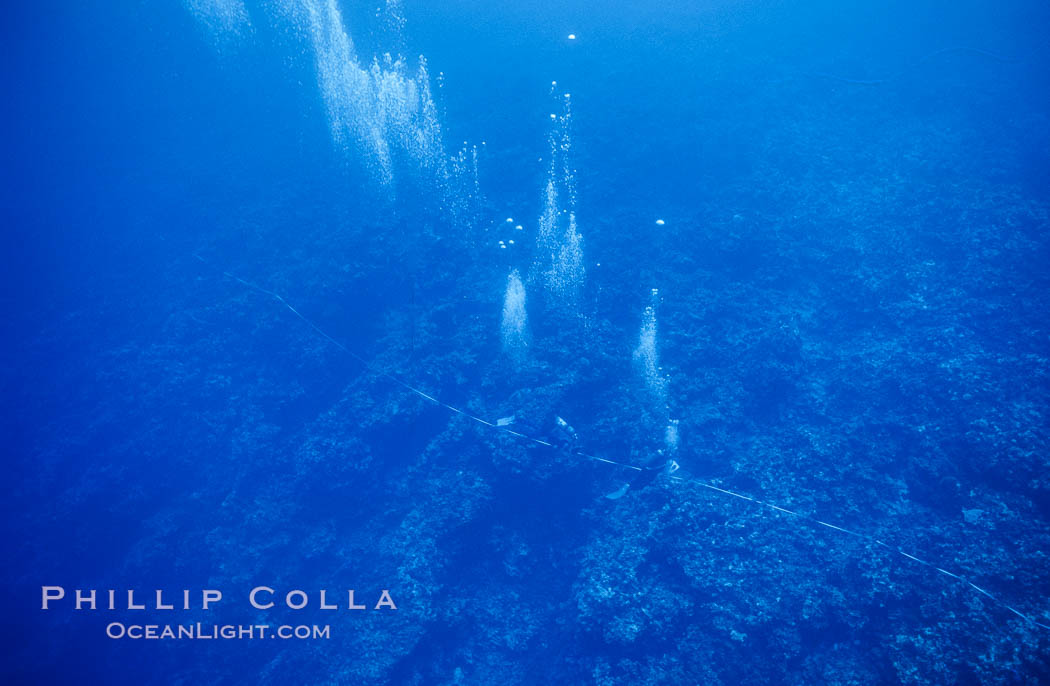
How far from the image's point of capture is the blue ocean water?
4.30 m

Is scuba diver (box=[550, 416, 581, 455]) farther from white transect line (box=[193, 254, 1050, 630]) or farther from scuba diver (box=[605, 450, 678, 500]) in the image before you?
scuba diver (box=[605, 450, 678, 500])

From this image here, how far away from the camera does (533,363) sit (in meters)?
5.79

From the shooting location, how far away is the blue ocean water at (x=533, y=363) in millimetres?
4301

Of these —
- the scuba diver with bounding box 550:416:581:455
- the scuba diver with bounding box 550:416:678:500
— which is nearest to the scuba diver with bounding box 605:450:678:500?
the scuba diver with bounding box 550:416:678:500

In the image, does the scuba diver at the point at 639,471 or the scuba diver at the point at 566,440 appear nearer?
the scuba diver at the point at 639,471

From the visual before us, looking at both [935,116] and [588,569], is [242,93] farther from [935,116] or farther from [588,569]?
[935,116]

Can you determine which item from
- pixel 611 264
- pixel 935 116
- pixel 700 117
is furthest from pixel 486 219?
pixel 935 116

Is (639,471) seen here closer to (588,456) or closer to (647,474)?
(647,474)

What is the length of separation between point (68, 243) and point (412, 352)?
236 inches

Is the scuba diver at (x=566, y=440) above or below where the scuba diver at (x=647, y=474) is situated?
above

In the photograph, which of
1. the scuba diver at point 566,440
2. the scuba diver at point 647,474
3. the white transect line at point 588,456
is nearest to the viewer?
the white transect line at point 588,456

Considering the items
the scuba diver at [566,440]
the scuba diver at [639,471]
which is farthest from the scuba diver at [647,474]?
the scuba diver at [566,440]

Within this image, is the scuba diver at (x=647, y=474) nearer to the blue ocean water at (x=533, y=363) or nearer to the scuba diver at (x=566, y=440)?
the blue ocean water at (x=533, y=363)

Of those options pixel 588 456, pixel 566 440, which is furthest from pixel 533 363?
pixel 588 456
